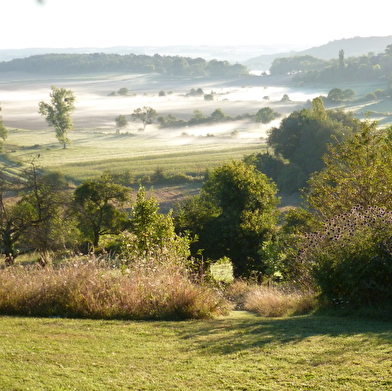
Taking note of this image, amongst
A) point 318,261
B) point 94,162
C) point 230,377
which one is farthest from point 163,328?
point 94,162

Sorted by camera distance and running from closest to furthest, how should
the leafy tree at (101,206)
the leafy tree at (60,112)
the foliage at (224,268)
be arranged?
the foliage at (224,268)
the leafy tree at (101,206)
the leafy tree at (60,112)

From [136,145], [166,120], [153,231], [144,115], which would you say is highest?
[144,115]

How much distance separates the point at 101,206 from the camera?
4238 centimetres

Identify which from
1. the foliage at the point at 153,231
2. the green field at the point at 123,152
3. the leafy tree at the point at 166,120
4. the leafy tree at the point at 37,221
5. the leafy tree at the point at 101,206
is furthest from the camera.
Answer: the leafy tree at the point at 166,120

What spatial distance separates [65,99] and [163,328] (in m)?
126

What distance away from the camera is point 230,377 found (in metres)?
7.62

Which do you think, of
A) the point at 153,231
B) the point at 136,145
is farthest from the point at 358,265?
the point at 136,145

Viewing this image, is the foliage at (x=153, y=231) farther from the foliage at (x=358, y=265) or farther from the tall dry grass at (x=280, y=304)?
the foliage at (x=358, y=265)

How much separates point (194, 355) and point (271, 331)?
2.18 metres

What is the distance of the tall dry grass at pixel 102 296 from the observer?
12.0m

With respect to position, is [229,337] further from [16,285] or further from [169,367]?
[16,285]

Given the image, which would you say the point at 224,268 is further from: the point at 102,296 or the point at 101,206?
the point at 101,206

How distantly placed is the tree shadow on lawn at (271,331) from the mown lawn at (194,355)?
0.8 inches

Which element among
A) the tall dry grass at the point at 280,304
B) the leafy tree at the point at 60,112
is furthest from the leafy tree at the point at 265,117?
the tall dry grass at the point at 280,304
